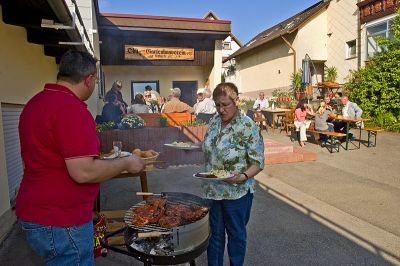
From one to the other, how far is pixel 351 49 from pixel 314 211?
50.8 ft

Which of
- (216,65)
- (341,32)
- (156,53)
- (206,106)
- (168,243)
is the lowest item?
(168,243)

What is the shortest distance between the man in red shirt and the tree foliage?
1313 cm

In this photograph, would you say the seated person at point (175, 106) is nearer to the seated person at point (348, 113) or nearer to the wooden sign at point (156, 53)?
the wooden sign at point (156, 53)

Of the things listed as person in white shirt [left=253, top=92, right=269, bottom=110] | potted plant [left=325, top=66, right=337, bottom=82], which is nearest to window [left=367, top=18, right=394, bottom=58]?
potted plant [left=325, top=66, right=337, bottom=82]

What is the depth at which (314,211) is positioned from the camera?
→ 15.4 ft

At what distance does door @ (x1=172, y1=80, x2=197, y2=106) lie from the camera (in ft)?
45.9

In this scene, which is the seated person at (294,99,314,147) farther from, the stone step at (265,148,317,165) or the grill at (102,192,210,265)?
the grill at (102,192,210,265)

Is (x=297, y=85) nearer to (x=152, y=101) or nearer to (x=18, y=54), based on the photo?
(x=152, y=101)

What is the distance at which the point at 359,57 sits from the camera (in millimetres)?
16234

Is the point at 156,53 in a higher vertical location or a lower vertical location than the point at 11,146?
higher

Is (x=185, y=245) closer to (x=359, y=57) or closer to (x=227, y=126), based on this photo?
(x=227, y=126)

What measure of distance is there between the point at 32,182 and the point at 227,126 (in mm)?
1532

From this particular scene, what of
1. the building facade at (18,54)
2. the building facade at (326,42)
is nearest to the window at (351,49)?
the building facade at (326,42)

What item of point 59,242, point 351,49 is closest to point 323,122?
point 59,242
